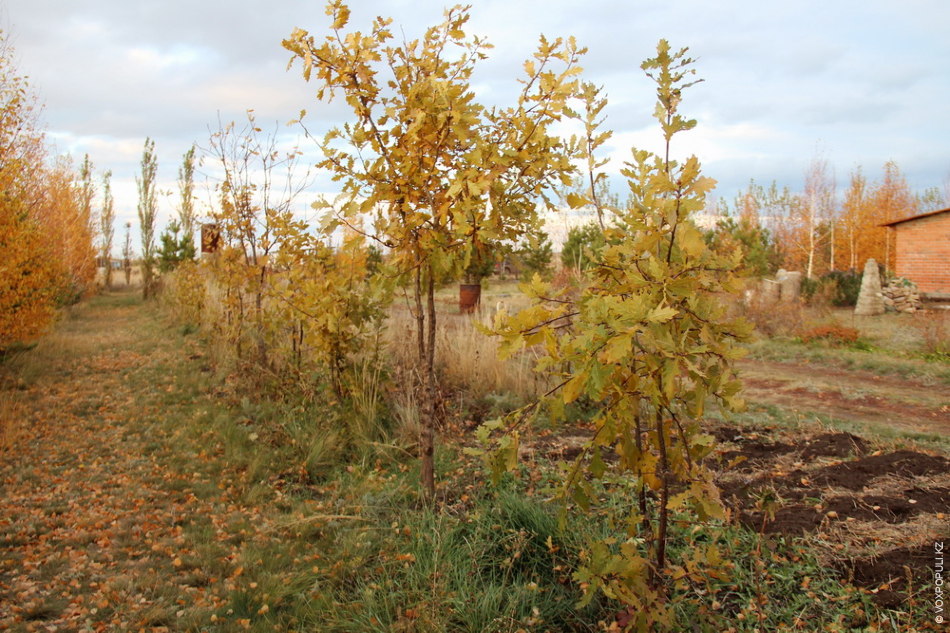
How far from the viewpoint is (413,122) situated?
3.06 meters

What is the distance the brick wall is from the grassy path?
19500mm

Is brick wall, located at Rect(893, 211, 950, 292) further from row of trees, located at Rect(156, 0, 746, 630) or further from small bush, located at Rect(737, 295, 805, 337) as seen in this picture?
row of trees, located at Rect(156, 0, 746, 630)

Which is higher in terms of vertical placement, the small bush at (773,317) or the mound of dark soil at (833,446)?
the small bush at (773,317)

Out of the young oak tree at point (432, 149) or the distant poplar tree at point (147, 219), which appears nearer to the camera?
the young oak tree at point (432, 149)

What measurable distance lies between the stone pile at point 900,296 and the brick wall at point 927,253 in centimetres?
140

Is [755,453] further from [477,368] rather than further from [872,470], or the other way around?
[477,368]

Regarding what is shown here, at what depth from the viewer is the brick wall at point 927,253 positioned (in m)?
Result: 17.3

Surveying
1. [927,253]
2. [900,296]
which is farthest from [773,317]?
[927,253]

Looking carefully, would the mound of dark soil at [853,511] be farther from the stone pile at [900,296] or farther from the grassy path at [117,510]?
the stone pile at [900,296]

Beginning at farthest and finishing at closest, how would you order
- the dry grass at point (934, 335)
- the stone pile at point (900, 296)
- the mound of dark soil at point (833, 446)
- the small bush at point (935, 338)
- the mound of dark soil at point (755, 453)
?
the stone pile at point (900, 296), the dry grass at point (934, 335), the small bush at point (935, 338), the mound of dark soil at point (833, 446), the mound of dark soil at point (755, 453)

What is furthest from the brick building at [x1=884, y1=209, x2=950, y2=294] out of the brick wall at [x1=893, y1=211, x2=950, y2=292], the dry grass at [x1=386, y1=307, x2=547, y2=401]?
the dry grass at [x1=386, y1=307, x2=547, y2=401]

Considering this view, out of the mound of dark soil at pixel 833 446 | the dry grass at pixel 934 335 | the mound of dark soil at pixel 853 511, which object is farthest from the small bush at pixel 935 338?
the mound of dark soil at pixel 853 511

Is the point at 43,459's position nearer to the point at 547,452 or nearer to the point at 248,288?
the point at 248,288

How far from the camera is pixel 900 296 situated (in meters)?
16.2
